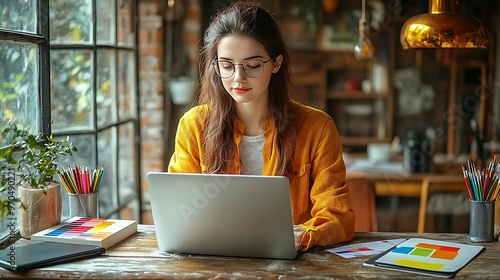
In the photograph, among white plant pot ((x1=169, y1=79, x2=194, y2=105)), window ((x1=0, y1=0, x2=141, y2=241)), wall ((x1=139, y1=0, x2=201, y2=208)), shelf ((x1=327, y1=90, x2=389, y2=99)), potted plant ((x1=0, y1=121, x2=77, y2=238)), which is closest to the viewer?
potted plant ((x1=0, y1=121, x2=77, y2=238))

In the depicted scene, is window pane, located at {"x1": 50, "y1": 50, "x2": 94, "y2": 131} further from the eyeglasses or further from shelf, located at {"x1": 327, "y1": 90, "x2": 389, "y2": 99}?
shelf, located at {"x1": 327, "y1": 90, "x2": 389, "y2": 99}

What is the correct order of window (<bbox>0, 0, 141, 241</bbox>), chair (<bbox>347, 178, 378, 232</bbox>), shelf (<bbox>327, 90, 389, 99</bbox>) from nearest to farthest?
window (<bbox>0, 0, 141, 241</bbox>), chair (<bbox>347, 178, 378, 232</bbox>), shelf (<bbox>327, 90, 389, 99</bbox>)

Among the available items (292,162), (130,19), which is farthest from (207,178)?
(130,19)

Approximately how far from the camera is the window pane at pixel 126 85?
3.30m

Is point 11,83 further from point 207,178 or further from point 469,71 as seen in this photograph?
point 469,71

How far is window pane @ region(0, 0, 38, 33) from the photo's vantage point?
6.63 feet

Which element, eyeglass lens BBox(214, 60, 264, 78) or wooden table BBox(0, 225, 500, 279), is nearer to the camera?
wooden table BBox(0, 225, 500, 279)

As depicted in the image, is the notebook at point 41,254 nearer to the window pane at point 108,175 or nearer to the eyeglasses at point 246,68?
the eyeglasses at point 246,68

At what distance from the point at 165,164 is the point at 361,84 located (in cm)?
207

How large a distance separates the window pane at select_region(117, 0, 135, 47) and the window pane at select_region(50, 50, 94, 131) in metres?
0.43

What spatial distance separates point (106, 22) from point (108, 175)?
0.71 m

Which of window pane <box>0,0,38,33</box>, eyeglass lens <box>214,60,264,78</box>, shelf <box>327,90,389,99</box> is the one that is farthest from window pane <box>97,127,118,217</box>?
shelf <box>327,90,389,99</box>

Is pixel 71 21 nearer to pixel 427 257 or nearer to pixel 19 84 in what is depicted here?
pixel 19 84

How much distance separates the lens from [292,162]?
6.98 feet
